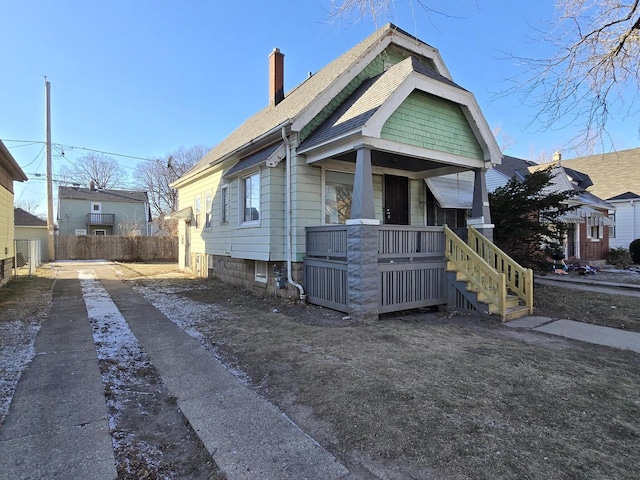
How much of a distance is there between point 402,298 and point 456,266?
1.59m

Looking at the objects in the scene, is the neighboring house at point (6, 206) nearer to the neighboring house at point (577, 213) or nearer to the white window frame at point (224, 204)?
the white window frame at point (224, 204)

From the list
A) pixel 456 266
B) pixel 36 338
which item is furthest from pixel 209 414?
pixel 456 266

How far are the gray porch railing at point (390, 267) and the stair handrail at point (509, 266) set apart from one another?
45.4 inches

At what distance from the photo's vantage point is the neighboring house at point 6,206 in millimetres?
10756

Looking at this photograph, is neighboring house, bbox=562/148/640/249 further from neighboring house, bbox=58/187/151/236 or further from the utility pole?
neighboring house, bbox=58/187/151/236

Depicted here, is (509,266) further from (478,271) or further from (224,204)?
(224,204)

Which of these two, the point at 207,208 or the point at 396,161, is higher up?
the point at 396,161

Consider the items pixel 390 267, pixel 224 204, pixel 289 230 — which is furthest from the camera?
pixel 224 204

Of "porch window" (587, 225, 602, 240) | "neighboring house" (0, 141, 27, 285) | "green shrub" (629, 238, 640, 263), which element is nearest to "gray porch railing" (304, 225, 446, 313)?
"neighboring house" (0, 141, 27, 285)

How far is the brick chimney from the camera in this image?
12.0 metres

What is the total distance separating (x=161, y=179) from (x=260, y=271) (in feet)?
125

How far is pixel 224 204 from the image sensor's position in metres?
11.9

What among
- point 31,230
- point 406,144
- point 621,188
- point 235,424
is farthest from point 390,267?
point 31,230

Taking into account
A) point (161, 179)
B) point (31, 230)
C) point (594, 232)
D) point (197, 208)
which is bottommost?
point (594, 232)
